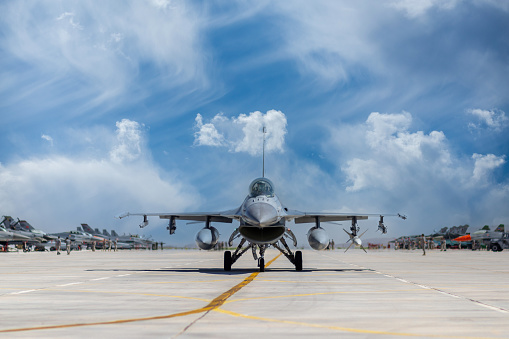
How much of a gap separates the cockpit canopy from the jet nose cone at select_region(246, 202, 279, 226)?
1.41 metres

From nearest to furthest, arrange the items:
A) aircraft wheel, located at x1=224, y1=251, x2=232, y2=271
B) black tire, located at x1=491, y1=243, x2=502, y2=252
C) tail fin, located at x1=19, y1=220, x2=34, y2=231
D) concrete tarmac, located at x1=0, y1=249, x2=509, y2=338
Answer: concrete tarmac, located at x1=0, y1=249, x2=509, y2=338, aircraft wheel, located at x1=224, y1=251, x2=232, y2=271, black tire, located at x1=491, y1=243, x2=502, y2=252, tail fin, located at x1=19, y1=220, x2=34, y2=231

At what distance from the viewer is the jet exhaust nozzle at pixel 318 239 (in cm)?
2306

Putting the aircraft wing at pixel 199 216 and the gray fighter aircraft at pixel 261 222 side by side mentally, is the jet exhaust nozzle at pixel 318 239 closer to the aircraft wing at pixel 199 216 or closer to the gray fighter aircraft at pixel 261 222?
the gray fighter aircraft at pixel 261 222

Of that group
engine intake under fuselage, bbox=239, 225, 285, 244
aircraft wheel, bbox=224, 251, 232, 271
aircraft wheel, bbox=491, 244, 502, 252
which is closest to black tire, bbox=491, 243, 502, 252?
aircraft wheel, bbox=491, 244, 502, 252

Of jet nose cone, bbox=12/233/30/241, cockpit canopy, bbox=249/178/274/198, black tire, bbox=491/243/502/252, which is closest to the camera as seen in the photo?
cockpit canopy, bbox=249/178/274/198

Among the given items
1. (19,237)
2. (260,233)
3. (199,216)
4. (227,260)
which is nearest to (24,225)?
(19,237)

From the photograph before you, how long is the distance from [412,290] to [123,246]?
112730mm

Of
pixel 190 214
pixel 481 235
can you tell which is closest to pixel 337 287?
pixel 190 214

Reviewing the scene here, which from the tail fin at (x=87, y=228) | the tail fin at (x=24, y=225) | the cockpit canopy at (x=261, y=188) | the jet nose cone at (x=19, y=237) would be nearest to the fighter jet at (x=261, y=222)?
the cockpit canopy at (x=261, y=188)

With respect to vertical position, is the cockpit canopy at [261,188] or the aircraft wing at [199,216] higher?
the cockpit canopy at [261,188]

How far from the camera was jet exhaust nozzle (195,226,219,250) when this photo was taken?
23.5 metres

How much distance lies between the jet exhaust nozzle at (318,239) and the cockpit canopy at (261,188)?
9.80 ft

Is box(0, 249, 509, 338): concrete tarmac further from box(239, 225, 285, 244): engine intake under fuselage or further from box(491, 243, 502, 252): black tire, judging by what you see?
box(491, 243, 502, 252): black tire

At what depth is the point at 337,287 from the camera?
15281 millimetres
